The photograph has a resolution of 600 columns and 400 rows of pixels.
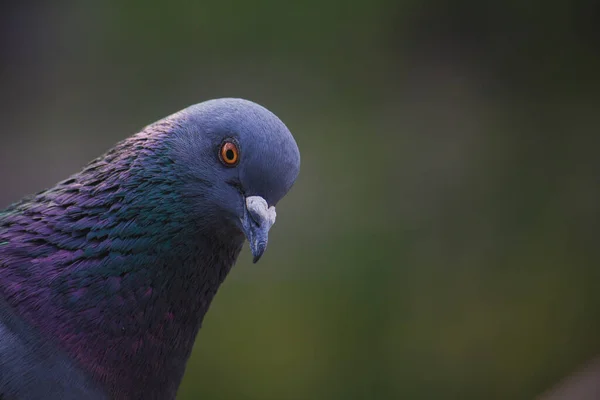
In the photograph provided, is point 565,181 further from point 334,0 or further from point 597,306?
point 334,0

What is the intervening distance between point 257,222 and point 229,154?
0.32 m

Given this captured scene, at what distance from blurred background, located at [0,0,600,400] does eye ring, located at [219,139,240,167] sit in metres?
3.54

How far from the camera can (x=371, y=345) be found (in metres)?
6.39

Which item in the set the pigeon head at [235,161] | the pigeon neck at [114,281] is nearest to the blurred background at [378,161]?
the pigeon neck at [114,281]

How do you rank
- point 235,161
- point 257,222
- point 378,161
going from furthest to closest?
point 378,161, point 235,161, point 257,222

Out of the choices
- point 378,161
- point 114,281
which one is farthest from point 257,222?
point 378,161

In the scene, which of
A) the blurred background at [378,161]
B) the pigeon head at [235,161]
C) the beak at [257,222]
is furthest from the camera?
the blurred background at [378,161]

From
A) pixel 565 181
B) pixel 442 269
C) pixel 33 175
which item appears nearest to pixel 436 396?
pixel 442 269

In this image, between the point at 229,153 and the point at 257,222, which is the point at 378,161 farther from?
the point at 257,222

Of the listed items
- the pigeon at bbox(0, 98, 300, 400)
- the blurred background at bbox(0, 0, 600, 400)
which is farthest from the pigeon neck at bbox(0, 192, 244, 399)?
the blurred background at bbox(0, 0, 600, 400)

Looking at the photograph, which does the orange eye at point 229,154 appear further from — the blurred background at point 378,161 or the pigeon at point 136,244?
the blurred background at point 378,161

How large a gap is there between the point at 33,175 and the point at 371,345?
4179 mm

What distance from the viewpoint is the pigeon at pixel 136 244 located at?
2.81 m

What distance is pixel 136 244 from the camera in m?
2.93
